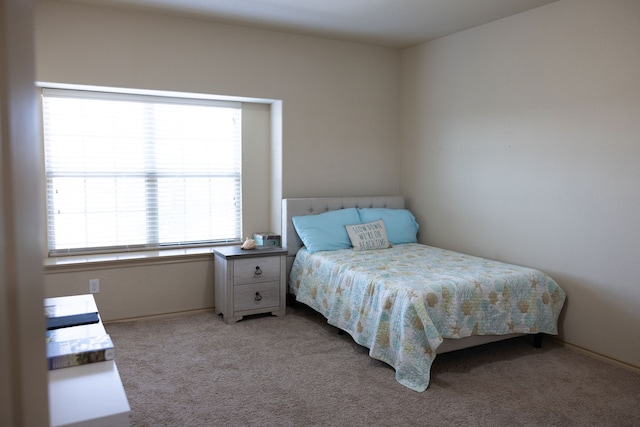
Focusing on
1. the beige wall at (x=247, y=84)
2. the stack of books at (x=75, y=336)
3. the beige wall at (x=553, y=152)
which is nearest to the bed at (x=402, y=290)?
the beige wall at (x=553, y=152)

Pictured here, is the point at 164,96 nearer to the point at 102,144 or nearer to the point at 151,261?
the point at 102,144

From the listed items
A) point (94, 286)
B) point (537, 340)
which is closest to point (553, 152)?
point (537, 340)

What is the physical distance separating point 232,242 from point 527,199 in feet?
8.45

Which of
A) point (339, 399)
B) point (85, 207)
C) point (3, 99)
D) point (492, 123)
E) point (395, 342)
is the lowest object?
point (339, 399)

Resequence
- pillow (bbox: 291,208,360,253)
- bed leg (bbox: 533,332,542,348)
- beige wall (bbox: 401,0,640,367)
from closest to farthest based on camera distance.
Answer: beige wall (bbox: 401,0,640,367)
bed leg (bbox: 533,332,542,348)
pillow (bbox: 291,208,360,253)

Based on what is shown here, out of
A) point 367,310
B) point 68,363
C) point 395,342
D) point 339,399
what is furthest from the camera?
point 367,310

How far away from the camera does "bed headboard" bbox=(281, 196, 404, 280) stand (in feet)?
14.1

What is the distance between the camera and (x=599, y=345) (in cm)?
328

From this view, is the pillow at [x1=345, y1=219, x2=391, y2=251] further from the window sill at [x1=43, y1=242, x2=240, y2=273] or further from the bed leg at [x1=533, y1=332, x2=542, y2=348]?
the bed leg at [x1=533, y1=332, x2=542, y2=348]

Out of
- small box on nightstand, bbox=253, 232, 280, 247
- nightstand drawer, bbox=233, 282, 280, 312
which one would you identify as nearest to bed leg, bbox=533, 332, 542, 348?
nightstand drawer, bbox=233, 282, 280, 312

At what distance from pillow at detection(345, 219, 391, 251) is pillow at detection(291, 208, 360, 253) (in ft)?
0.21

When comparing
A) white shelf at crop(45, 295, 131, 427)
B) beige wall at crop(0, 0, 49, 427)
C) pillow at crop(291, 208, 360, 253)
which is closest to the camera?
beige wall at crop(0, 0, 49, 427)

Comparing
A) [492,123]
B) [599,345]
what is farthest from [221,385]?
[492,123]

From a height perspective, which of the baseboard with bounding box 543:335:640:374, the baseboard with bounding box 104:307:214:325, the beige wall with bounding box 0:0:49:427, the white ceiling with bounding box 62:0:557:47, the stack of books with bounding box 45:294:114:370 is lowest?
the baseboard with bounding box 543:335:640:374
